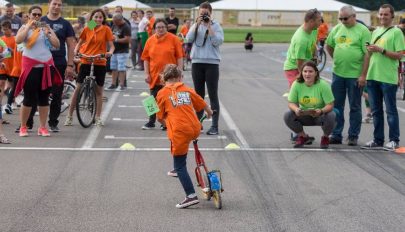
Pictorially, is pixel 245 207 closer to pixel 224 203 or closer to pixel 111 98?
pixel 224 203

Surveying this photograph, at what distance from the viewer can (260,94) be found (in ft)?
61.6

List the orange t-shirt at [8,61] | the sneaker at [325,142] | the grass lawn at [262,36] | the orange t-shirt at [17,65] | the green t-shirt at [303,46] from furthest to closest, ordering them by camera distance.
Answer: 1. the grass lawn at [262,36]
2. the orange t-shirt at [8,61]
3. the orange t-shirt at [17,65]
4. the green t-shirt at [303,46]
5. the sneaker at [325,142]

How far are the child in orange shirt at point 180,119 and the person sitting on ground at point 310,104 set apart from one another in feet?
11.3

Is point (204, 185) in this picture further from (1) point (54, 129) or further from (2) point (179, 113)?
(1) point (54, 129)

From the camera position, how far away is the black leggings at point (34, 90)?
1165 cm

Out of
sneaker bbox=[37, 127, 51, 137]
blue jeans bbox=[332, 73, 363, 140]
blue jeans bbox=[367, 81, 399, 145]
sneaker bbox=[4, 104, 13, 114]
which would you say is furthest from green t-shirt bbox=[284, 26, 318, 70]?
sneaker bbox=[4, 104, 13, 114]

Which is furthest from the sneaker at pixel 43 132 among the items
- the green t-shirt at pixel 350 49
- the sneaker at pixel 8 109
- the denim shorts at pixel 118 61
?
the denim shorts at pixel 118 61

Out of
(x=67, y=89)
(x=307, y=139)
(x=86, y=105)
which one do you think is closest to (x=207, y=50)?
(x=307, y=139)

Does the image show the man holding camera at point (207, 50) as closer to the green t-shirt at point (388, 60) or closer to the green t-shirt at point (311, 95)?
the green t-shirt at point (311, 95)

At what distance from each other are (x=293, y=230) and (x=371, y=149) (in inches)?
177

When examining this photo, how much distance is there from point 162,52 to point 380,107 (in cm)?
340

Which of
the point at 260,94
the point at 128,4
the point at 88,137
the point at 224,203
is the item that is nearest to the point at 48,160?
the point at 88,137

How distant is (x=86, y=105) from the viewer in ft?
43.1

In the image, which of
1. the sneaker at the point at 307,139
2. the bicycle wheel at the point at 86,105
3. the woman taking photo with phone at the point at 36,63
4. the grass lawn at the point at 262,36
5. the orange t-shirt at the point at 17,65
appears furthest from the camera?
the grass lawn at the point at 262,36
